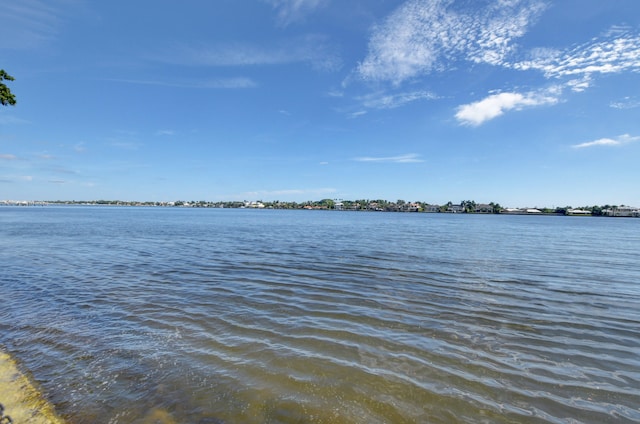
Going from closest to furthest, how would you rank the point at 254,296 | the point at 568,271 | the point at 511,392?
the point at 511,392, the point at 254,296, the point at 568,271

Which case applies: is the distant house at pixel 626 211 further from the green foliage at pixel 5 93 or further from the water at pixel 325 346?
the green foliage at pixel 5 93

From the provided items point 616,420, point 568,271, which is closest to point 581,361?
point 616,420

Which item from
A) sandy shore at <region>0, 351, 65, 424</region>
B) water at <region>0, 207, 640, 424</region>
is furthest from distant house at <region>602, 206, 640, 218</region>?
sandy shore at <region>0, 351, 65, 424</region>

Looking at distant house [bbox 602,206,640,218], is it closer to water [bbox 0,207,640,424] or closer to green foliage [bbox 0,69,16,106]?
water [bbox 0,207,640,424]

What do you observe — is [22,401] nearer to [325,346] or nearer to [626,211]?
[325,346]

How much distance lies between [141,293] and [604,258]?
32108 millimetres

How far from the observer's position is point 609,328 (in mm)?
9125

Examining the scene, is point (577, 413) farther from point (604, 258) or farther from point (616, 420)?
point (604, 258)

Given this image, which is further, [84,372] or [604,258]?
[604,258]

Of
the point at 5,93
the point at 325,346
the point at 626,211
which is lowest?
the point at 325,346

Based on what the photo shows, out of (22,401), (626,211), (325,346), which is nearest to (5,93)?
(22,401)

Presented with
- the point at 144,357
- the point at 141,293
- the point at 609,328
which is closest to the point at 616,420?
the point at 609,328

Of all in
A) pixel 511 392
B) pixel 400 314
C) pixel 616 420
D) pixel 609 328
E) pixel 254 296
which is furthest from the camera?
pixel 254 296

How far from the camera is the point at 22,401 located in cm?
527
